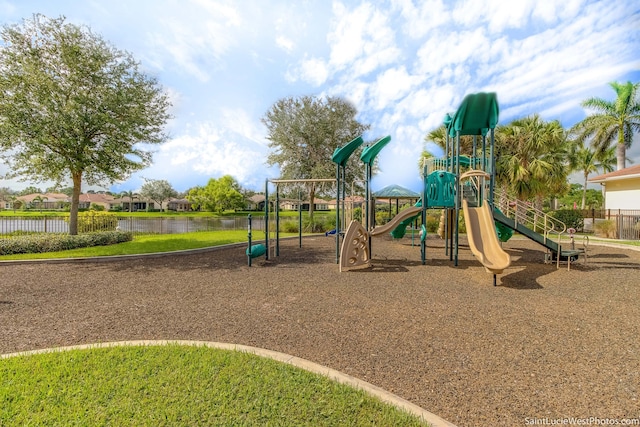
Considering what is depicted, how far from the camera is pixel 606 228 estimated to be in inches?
688

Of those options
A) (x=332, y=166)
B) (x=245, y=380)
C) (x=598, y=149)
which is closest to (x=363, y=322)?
(x=245, y=380)

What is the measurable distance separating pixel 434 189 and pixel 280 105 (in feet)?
63.7

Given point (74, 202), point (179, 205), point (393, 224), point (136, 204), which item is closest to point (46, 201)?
point (136, 204)

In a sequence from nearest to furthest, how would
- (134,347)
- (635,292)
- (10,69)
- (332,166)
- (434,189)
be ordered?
1. (134,347)
2. (635,292)
3. (434,189)
4. (10,69)
5. (332,166)

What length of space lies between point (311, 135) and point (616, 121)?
25065mm

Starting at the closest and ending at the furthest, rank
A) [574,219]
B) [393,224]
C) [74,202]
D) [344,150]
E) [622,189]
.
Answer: [344,150]
[393,224]
[74,202]
[622,189]
[574,219]

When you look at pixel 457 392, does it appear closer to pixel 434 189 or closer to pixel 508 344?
pixel 508 344

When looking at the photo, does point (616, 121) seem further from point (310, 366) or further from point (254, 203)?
point (254, 203)

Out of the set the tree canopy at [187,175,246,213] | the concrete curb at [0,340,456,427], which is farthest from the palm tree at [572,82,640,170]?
the tree canopy at [187,175,246,213]

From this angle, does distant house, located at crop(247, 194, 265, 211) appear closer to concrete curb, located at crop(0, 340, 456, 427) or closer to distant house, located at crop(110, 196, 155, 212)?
distant house, located at crop(110, 196, 155, 212)

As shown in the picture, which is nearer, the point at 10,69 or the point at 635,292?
the point at 635,292

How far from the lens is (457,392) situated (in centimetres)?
297

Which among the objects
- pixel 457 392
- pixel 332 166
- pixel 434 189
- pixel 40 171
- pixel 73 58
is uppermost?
pixel 73 58

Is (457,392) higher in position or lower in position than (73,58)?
lower
